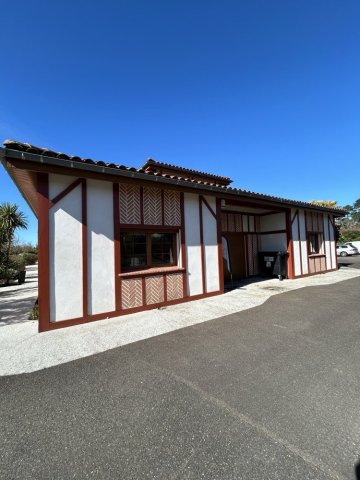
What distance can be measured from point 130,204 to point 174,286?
95.8 inches

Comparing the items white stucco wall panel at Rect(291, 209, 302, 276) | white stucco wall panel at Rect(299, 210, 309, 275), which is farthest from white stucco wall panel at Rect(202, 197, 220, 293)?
white stucco wall panel at Rect(299, 210, 309, 275)

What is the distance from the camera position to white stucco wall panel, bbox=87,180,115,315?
5.26 m

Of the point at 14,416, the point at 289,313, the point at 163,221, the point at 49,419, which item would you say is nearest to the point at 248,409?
the point at 49,419

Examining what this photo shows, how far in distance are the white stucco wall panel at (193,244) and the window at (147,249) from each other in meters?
0.43

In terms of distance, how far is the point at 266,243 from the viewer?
38.4 ft

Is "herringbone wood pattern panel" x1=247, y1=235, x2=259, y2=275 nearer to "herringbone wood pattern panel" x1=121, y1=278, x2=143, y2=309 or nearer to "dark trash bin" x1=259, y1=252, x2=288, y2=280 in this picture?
"dark trash bin" x1=259, y1=252, x2=288, y2=280

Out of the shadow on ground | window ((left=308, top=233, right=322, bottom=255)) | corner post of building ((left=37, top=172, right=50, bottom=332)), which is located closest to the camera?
the shadow on ground

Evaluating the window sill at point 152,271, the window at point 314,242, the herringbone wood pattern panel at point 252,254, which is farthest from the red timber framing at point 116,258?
the window at point 314,242

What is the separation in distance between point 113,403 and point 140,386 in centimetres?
37

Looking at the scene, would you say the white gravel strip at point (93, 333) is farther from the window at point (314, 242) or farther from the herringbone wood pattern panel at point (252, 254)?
the window at point (314, 242)

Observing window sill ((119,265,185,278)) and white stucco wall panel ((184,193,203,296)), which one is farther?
white stucco wall panel ((184,193,203,296))

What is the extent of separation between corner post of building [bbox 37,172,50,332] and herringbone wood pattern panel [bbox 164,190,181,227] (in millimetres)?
2791

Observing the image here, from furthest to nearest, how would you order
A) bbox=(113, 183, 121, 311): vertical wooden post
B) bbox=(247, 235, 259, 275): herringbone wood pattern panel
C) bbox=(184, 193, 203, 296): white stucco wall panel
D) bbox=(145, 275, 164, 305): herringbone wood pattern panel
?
1. bbox=(247, 235, 259, 275): herringbone wood pattern panel
2. bbox=(184, 193, 203, 296): white stucco wall panel
3. bbox=(145, 275, 164, 305): herringbone wood pattern panel
4. bbox=(113, 183, 121, 311): vertical wooden post

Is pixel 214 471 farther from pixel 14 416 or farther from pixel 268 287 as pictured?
pixel 268 287
